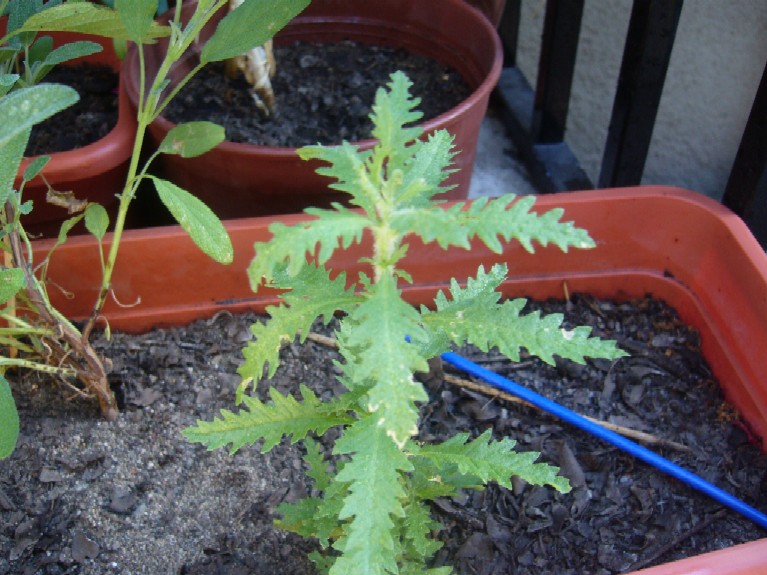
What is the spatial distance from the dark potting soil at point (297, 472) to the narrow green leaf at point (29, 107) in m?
0.55

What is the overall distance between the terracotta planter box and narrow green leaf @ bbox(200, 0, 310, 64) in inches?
10.7

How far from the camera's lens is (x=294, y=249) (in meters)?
0.58

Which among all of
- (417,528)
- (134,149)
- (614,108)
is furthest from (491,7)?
(417,528)

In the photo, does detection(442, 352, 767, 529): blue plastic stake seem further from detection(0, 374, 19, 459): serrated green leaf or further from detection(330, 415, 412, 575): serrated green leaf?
detection(0, 374, 19, 459): serrated green leaf

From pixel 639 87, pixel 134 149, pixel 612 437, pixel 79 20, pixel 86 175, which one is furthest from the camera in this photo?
pixel 639 87

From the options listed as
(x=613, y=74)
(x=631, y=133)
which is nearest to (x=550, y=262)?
(x=631, y=133)

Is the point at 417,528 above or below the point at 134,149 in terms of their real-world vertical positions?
below

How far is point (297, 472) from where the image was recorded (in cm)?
111

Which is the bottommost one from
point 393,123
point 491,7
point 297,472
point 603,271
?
point 297,472

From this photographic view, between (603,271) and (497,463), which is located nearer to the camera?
(497,463)

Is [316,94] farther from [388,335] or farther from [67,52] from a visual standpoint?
[388,335]

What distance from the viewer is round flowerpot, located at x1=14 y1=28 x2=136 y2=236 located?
1.27 meters

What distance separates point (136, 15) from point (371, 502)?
2.02ft

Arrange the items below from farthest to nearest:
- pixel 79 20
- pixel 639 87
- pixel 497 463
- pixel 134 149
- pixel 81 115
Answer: pixel 81 115 < pixel 639 87 < pixel 134 149 < pixel 79 20 < pixel 497 463
